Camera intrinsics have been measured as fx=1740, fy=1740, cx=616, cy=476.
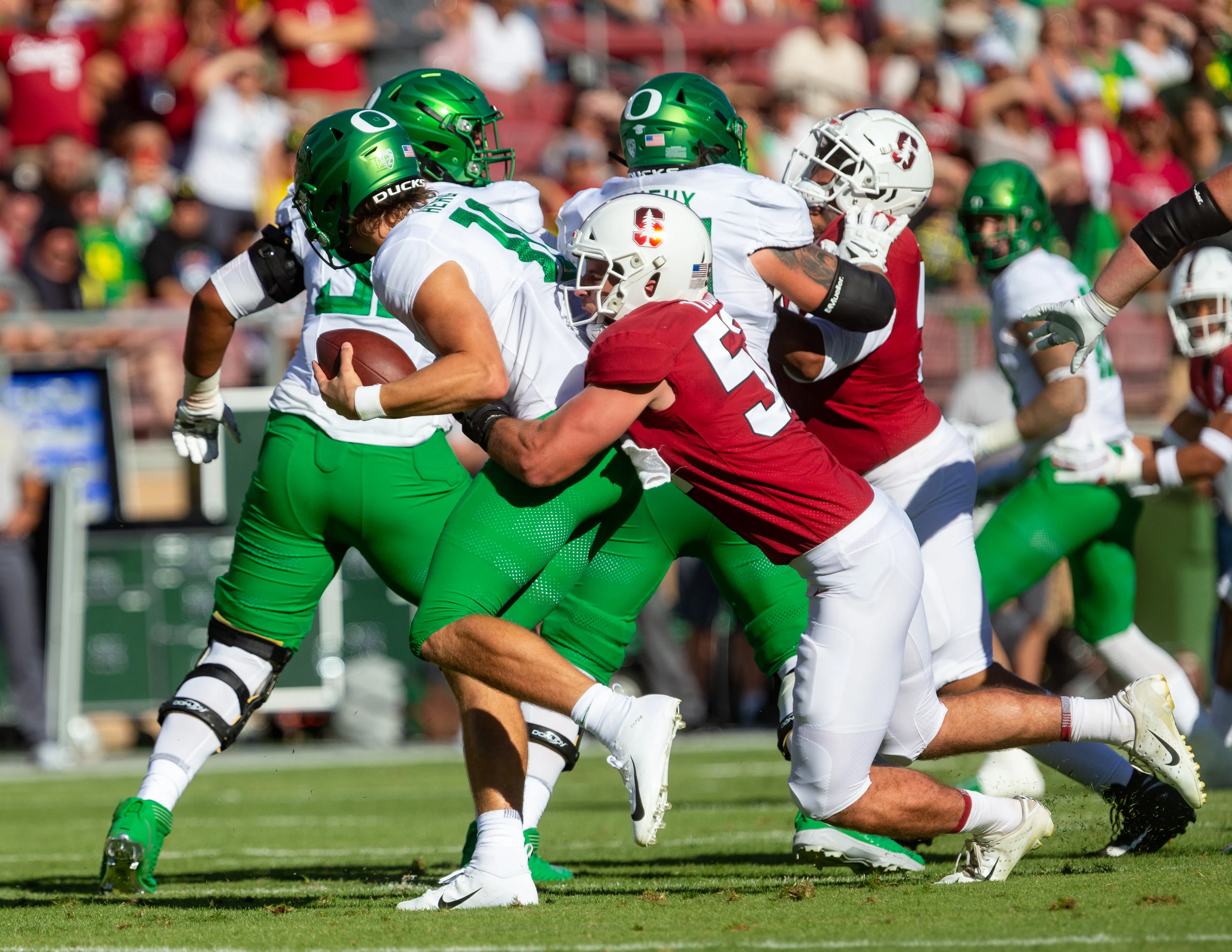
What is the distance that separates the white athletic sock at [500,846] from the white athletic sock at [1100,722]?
1.41 metres

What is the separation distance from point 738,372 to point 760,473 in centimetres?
24

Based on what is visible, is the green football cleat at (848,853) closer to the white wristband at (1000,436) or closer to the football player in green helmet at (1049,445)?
the football player in green helmet at (1049,445)

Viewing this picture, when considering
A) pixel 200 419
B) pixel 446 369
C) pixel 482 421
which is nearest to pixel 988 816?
pixel 482 421

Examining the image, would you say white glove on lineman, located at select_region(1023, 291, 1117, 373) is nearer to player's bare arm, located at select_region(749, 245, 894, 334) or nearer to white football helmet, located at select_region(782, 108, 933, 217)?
player's bare arm, located at select_region(749, 245, 894, 334)

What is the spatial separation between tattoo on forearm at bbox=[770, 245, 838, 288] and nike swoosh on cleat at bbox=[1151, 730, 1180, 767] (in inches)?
56.0

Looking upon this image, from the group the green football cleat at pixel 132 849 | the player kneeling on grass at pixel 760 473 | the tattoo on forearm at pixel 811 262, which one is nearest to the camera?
the player kneeling on grass at pixel 760 473

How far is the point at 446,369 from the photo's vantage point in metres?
4.17

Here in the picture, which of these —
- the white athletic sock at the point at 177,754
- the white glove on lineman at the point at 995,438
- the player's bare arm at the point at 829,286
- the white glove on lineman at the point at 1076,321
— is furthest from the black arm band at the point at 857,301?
the white athletic sock at the point at 177,754

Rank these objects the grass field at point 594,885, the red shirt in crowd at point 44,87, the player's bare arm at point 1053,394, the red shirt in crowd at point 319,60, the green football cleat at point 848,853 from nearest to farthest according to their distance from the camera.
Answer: the grass field at point 594,885 → the green football cleat at point 848,853 → the player's bare arm at point 1053,394 → the red shirt in crowd at point 44,87 → the red shirt in crowd at point 319,60

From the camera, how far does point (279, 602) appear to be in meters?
5.23

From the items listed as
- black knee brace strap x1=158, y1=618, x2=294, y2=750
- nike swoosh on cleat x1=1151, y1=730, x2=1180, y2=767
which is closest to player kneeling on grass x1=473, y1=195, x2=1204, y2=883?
nike swoosh on cleat x1=1151, y1=730, x2=1180, y2=767

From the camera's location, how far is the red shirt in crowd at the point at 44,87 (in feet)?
44.4

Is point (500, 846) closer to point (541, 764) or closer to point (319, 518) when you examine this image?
point (541, 764)

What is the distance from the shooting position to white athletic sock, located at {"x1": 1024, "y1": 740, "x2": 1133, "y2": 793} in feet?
16.3
